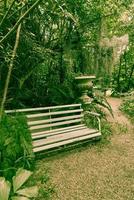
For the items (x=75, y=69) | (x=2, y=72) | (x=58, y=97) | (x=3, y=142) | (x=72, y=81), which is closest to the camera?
(x=3, y=142)

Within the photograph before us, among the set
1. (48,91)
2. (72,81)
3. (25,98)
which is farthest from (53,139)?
(72,81)

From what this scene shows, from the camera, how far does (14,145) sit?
4.58 meters

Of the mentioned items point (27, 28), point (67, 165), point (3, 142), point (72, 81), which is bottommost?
point (67, 165)

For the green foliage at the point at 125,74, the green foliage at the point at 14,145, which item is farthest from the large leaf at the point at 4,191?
the green foliage at the point at 125,74

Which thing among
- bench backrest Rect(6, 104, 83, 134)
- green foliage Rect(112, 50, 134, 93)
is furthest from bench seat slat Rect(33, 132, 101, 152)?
green foliage Rect(112, 50, 134, 93)

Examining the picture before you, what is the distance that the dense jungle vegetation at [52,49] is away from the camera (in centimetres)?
646

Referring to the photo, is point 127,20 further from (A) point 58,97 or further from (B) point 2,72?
(B) point 2,72

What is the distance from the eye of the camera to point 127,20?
12656mm

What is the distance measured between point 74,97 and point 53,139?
91.5 inches

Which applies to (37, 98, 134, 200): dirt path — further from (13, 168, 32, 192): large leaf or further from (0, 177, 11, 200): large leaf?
(0, 177, 11, 200): large leaf

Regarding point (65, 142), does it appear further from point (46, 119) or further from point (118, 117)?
point (118, 117)

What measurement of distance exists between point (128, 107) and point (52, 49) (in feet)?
13.4

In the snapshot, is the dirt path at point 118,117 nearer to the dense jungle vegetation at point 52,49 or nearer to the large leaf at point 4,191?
the dense jungle vegetation at point 52,49

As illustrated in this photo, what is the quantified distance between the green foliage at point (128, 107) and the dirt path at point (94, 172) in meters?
2.95
